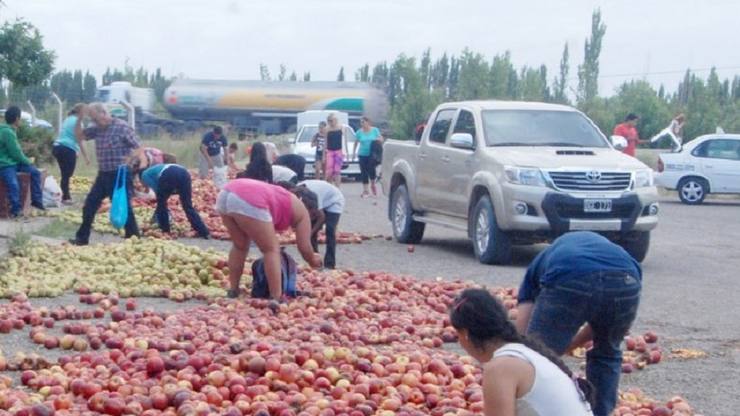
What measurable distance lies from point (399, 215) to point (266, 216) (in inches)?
312

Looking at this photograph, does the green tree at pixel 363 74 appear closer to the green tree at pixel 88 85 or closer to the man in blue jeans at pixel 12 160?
the green tree at pixel 88 85

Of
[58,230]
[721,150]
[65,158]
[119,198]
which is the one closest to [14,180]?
[58,230]

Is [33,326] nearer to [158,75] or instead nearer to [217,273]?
[217,273]

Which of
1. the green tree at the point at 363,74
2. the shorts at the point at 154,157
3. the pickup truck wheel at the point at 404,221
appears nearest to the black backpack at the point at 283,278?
the pickup truck wheel at the point at 404,221

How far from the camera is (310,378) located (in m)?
7.93

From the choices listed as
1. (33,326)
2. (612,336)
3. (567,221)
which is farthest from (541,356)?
(567,221)

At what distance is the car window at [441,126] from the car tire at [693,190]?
46.9 ft

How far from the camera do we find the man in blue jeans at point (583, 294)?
21.1ft

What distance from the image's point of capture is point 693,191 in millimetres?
31234

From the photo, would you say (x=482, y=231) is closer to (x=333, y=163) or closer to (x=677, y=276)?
(x=677, y=276)

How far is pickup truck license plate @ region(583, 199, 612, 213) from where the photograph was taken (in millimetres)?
15578

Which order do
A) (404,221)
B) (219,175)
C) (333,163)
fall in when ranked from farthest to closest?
1. (333,163)
2. (219,175)
3. (404,221)

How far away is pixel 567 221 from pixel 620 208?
0.69m

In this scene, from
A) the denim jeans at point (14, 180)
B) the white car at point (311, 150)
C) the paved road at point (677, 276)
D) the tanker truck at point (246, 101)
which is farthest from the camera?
the tanker truck at point (246, 101)
